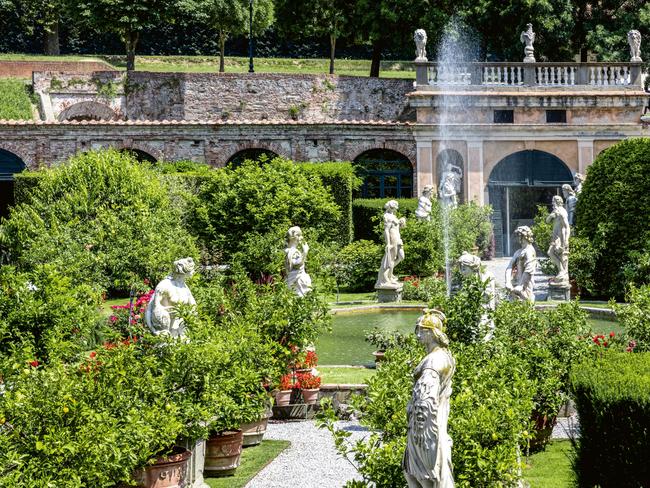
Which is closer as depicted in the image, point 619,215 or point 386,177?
point 619,215

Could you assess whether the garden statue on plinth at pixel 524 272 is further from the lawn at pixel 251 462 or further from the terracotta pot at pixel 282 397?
the lawn at pixel 251 462

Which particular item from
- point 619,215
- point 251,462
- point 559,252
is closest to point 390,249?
point 559,252

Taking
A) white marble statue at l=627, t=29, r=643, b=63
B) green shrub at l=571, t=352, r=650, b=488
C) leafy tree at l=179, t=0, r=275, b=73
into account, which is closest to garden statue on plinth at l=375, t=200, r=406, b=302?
green shrub at l=571, t=352, r=650, b=488

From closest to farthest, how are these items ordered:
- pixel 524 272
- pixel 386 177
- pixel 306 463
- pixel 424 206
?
1. pixel 306 463
2. pixel 524 272
3. pixel 424 206
4. pixel 386 177

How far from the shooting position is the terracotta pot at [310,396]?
15.1 m

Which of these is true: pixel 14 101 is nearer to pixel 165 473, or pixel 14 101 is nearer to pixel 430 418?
pixel 165 473

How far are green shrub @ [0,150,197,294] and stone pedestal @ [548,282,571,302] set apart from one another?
7.62m

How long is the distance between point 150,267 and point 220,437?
10.2 metres

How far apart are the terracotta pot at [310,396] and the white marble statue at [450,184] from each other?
60.3 feet

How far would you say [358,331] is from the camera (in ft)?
69.1

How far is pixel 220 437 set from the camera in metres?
12.3

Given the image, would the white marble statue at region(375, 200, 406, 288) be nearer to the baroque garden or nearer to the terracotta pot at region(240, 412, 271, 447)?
the baroque garden

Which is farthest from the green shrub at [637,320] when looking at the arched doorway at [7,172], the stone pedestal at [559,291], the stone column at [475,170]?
the arched doorway at [7,172]

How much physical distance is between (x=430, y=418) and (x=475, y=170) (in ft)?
89.4
